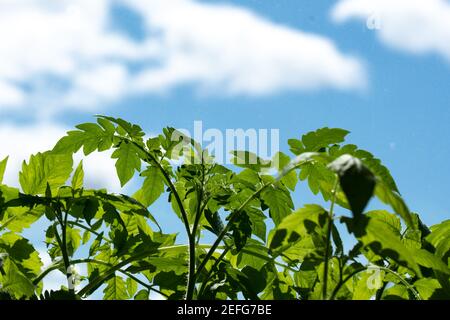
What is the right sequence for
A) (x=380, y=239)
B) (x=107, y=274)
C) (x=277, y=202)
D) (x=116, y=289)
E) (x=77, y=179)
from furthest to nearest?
(x=116, y=289) → (x=77, y=179) → (x=277, y=202) → (x=107, y=274) → (x=380, y=239)

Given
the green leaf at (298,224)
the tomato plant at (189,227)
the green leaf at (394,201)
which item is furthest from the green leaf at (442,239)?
the green leaf at (394,201)

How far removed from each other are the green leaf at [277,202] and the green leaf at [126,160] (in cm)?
39

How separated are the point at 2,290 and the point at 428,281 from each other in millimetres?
895

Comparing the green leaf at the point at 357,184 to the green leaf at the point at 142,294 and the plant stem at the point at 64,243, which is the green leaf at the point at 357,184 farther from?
the green leaf at the point at 142,294

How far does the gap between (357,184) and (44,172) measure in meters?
1.23

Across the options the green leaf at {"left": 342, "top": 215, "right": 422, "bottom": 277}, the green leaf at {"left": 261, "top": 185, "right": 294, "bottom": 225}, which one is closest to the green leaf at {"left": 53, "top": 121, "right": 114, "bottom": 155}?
the green leaf at {"left": 261, "top": 185, "right": 294, "bottom": 225}

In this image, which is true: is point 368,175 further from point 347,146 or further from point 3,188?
point 3,188

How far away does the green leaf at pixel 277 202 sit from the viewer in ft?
5.41

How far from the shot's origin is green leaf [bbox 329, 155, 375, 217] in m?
0.79

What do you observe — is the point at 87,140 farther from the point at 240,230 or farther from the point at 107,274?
the point at 240,230

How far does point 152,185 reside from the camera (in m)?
1.80

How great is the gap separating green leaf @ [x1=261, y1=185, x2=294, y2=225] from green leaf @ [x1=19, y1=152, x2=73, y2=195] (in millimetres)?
590

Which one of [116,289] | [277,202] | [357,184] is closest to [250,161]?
[277,202]
